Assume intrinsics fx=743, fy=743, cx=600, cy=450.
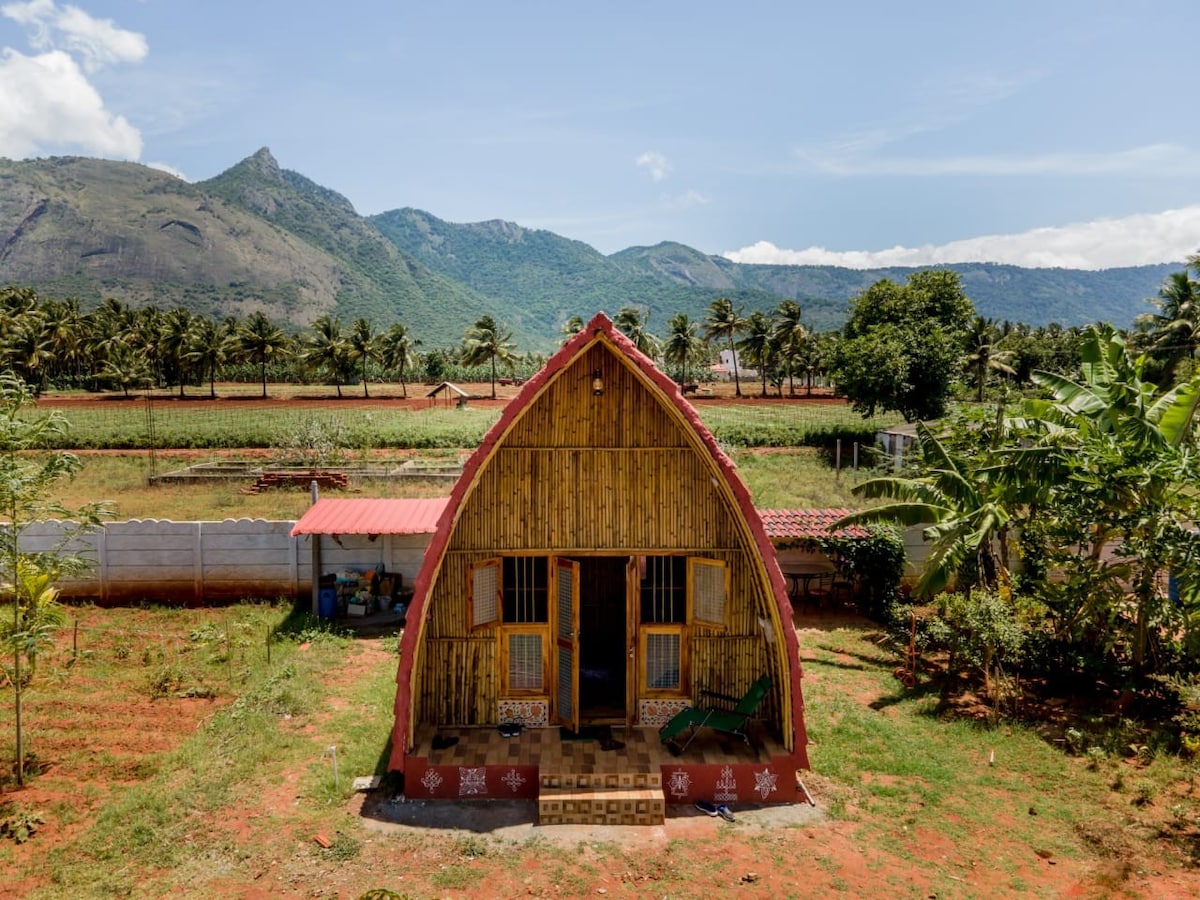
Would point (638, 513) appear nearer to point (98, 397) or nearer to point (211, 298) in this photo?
point (98, 397)

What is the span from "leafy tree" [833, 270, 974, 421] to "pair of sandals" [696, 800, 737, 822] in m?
31.5

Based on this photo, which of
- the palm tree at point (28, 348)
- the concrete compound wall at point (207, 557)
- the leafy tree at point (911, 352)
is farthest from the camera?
the palm tree at point (28, 348)

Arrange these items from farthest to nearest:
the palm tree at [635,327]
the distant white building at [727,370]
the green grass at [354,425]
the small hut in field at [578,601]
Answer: the distant white building at [727,370]
the palm tree at [635,327]
the green grass at [354,425]
the small hut in field at [578,601]

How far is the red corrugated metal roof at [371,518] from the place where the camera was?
47.3 feet

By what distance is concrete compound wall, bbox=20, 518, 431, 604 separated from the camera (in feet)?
50.2

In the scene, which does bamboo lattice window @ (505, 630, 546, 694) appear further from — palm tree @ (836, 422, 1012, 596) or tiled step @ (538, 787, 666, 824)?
palm tree @ (836, 422, 1012, 596)

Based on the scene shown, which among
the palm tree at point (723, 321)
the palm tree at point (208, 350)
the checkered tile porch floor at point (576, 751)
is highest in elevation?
the palm tree at point (723, 321)

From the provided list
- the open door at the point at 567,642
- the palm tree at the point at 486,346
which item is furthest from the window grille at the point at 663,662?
the palm tree at the point at 486,346

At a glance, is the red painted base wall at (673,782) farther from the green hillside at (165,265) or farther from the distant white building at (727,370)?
the green hillside at (165,265)

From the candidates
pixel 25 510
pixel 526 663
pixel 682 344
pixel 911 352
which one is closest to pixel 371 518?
pixel 526 663

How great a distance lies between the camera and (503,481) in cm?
950

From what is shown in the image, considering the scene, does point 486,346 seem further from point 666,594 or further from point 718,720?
point 718,720

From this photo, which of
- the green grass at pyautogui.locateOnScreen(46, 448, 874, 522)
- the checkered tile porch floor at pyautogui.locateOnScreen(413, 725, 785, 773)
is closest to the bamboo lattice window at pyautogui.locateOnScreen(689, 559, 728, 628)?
the checkered tile porch floor at pyautogui.locateOnScreen(413, 725, 785, 773)

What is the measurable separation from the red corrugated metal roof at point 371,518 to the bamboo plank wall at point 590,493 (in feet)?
15.8
